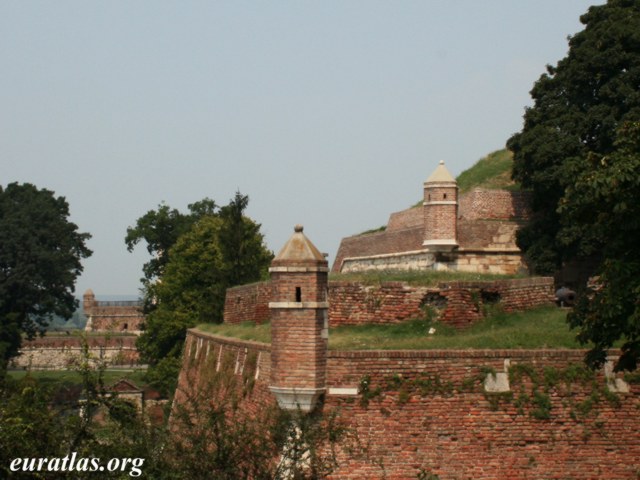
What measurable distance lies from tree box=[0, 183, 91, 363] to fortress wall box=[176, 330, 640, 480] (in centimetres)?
4843

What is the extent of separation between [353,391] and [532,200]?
1822cm

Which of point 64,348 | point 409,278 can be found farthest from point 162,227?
point 409,278

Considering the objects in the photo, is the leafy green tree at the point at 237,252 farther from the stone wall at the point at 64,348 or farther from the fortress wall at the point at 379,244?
the stone wall at the point at 64,348

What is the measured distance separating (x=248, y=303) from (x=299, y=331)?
1363 centimetres

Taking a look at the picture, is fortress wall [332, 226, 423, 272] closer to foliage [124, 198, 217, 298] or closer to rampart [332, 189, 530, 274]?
rampart [332, 189, 530, 274]

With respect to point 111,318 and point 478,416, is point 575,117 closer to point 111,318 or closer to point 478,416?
point 478,416

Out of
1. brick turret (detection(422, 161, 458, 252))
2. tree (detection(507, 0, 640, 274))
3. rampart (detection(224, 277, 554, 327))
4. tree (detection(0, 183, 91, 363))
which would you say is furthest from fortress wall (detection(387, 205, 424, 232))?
tree (detection(0, 183, 91, 363))

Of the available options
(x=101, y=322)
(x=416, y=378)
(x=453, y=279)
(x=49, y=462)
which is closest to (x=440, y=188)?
(x=453, y=279)

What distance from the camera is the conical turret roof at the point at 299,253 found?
19.9 m

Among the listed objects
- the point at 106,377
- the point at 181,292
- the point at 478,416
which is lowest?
the point at 478,416

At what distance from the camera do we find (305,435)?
18.8 metres

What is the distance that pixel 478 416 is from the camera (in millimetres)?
20188

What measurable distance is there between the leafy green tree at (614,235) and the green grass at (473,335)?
3.54m

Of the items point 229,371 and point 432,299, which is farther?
point 229,371
